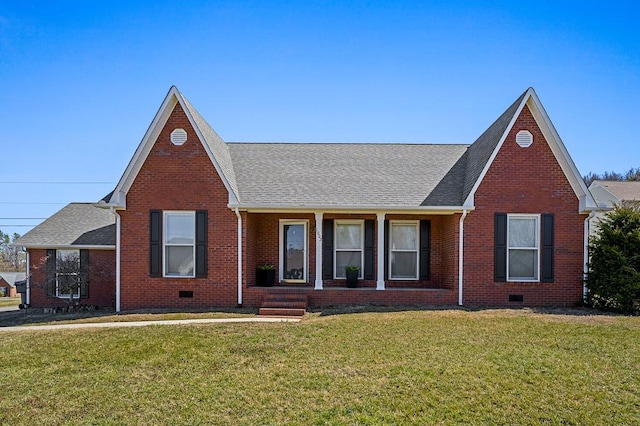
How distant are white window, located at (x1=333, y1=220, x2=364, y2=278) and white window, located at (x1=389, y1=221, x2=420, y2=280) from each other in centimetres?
109

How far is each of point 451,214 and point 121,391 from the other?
35.5 ft

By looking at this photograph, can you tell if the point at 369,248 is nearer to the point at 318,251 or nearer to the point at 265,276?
the point at 318,251

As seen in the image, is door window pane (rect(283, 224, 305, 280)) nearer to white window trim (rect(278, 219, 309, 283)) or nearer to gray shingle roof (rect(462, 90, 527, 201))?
white window trim (rect(278, 219, 309, 283))

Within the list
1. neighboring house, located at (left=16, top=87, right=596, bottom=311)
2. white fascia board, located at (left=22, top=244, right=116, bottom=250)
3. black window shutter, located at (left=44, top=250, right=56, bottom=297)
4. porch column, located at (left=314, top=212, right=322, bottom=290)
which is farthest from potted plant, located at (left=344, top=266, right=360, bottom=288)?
black window shutter, located at (left=44, top=250, right=56, bottom=297)

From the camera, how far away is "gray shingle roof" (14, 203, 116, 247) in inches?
656

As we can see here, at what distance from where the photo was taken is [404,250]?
52.3ft

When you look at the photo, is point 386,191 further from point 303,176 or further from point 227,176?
point 227,176

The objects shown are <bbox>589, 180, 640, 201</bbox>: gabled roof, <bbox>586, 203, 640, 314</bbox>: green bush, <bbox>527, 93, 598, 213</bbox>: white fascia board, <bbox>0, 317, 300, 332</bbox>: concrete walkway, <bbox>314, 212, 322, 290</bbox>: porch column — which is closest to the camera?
<bbox>0, 317, 300, 332</bbox>: concrete walkway

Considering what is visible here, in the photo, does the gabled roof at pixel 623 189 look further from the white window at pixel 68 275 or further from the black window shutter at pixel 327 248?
the white window at pixel 68 275

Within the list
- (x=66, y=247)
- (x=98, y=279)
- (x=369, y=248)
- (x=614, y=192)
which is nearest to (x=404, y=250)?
(x=369, y=248)

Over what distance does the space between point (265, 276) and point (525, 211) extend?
846cm

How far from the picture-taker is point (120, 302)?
46.7 ft

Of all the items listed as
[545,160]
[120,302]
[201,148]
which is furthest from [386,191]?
[120,302]

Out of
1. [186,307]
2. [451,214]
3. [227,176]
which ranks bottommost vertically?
[186,307]
